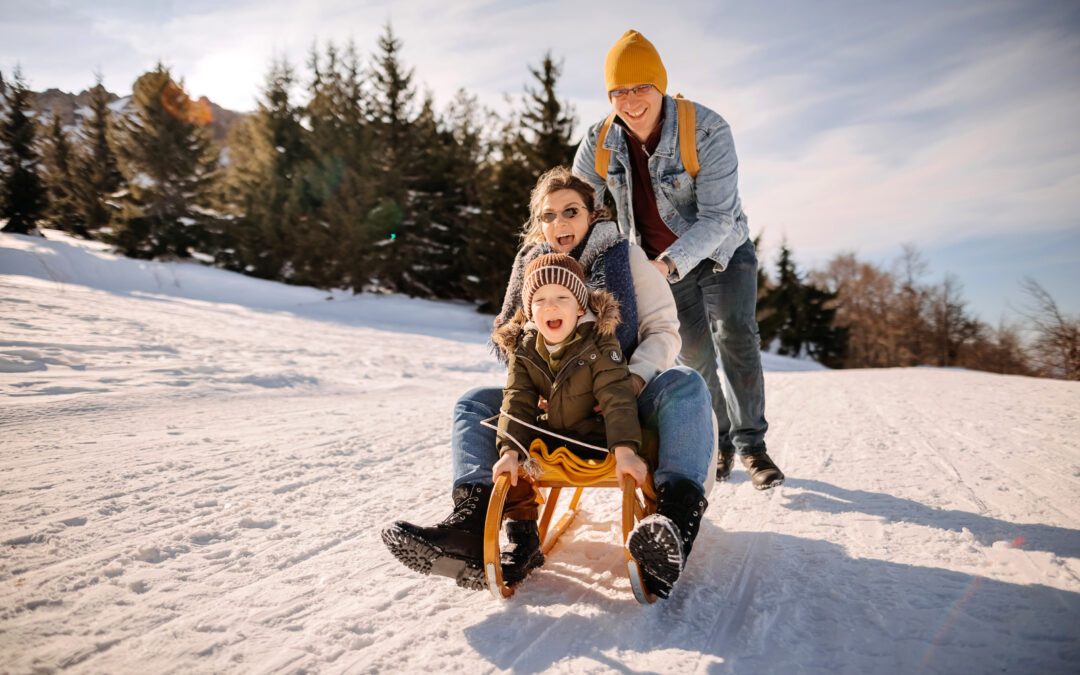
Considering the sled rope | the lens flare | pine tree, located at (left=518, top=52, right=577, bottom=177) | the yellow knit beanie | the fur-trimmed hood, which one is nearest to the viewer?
the lens flare

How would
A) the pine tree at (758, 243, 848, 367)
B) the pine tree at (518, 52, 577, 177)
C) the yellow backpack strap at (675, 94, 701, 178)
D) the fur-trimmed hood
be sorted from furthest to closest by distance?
1. the pine tree at (758, 243, 848, 367)
2. the pine tree at (518, 52, 577, 177)
3. the yellow backpack strap at (675, 94, 701, 178)
4. the fur-trimmed hood

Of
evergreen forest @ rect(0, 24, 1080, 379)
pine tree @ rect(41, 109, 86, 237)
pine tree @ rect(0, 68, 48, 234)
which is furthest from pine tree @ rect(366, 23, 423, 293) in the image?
pine tree @ rect(41, 109, 86, 237)

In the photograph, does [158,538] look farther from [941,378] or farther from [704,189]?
[941,378]

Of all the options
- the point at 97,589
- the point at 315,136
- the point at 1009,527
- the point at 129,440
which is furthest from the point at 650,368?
the point at 315,136

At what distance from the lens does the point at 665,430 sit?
1.81 metres

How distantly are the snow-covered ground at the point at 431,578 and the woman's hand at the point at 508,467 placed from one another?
0.38m

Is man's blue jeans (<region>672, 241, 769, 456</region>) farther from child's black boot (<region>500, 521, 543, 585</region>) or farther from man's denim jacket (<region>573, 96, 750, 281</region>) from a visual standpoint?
→ child's black boot (<region>500, 521, 543, 585</region>)

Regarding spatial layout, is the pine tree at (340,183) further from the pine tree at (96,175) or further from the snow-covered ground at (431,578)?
the snow-covered ground at (431,578)

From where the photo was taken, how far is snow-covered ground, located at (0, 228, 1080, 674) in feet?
4.60

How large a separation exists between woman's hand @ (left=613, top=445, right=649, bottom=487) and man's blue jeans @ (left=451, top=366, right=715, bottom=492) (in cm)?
15

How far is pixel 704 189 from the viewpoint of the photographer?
8.79ft

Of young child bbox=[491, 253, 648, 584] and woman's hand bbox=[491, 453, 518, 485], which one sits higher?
young child bbox=[491, 253, 648, 584]

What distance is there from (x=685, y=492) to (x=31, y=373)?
16.4 feet

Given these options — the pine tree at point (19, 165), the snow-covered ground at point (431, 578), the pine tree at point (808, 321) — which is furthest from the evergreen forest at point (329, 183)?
the snow-covered ground at point (431, 578)
